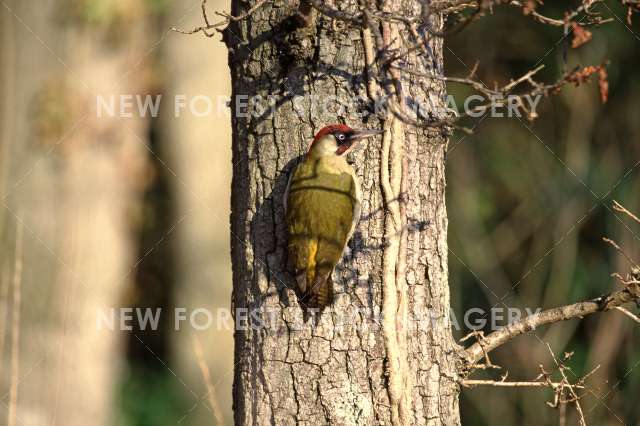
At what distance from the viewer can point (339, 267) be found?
121 inches

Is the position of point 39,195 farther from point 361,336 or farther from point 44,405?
point 361,336

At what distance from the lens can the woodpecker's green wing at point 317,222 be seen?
299cm

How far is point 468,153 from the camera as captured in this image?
32.4ft

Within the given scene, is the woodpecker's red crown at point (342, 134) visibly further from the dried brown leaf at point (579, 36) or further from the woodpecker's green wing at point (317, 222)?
the dried brown leaf at point (579, 36)

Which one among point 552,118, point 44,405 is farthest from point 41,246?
point 552,118

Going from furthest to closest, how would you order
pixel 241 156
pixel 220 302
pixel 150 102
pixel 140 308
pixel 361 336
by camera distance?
1. pixel 140 308
2. pixel 150 102
3. pixel 220 302
4. pixel 241 156
5. pixel 361 336

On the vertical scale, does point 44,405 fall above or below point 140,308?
below

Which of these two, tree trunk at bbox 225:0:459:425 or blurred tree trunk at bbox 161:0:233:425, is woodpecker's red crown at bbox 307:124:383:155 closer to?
tree trunk at bbox 225:0:459:425

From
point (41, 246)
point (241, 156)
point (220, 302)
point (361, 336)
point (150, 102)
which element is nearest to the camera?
point (361, 336)

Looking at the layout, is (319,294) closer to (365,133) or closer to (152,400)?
(365,133)

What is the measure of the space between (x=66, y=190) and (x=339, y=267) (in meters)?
5.52

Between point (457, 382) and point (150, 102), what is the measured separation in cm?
698

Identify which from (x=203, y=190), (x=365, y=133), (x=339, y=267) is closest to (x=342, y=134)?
(x=365, y=133)

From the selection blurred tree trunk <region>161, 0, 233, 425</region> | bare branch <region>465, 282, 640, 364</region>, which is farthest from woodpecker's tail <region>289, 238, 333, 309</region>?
blurred tree trunk <region>161, 0, 233, 425</region>
